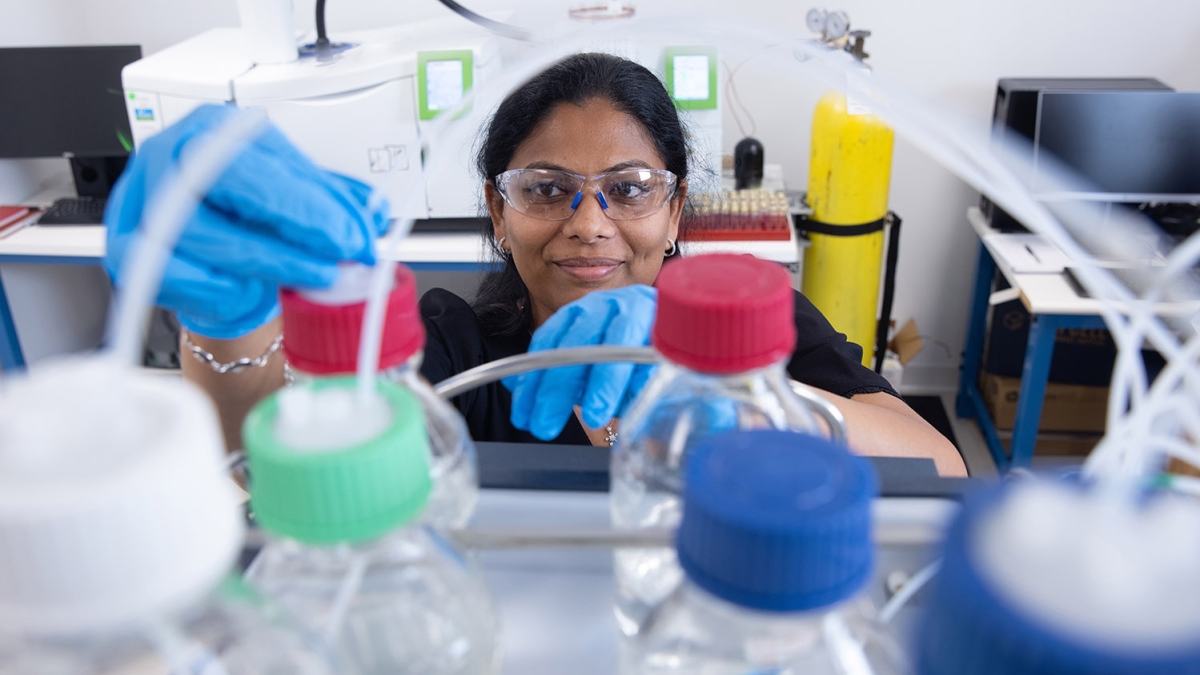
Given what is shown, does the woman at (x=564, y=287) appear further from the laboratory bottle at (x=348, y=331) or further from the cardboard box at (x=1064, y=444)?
the cardboard box at (x=1064, y=444)

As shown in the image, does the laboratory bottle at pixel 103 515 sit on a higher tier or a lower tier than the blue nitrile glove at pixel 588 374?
higher

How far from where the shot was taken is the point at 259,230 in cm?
54

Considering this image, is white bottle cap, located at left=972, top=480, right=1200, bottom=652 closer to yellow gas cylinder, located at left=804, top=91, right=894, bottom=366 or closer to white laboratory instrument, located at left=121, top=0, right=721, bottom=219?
white laboratory instrument, located at left=121, top=0, right=721, bottom=219

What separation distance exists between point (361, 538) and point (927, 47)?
3053 millimetres

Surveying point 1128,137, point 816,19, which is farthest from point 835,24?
point 1128,137

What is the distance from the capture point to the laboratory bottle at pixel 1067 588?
219 millimetres

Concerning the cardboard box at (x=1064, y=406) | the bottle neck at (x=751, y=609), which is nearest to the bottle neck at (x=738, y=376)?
the bottle neck at (x=751, y=609)

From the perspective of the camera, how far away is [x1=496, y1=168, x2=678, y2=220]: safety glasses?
1303mm

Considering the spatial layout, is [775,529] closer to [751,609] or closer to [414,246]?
[751,609]

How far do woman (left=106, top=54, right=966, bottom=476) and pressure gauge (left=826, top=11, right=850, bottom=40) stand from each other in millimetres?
1250

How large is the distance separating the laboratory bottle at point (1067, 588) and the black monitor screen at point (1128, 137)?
2534 mm

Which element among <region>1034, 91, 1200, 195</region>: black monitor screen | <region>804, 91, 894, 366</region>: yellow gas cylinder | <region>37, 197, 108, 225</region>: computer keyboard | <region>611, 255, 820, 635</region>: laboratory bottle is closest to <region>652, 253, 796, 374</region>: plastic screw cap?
<region>611, 255, 820, 635</region>: laboratory bottle

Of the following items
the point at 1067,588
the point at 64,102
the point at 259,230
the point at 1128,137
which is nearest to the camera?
the point at 1067,588

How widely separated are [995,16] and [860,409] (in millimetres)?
2337
